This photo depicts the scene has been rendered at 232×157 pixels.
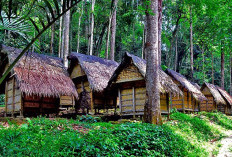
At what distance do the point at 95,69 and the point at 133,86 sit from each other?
4.03 meters

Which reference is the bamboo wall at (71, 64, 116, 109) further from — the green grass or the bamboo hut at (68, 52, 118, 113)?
the green grass

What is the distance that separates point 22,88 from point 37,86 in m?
0.93

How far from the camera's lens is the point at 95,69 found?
15.2 metres

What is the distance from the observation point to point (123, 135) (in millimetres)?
5371

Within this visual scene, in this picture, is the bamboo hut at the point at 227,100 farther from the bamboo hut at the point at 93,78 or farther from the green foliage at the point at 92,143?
the green foliage at the point at 92,143

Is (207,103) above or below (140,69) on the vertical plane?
below

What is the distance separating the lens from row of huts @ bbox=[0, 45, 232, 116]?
39.0 feet

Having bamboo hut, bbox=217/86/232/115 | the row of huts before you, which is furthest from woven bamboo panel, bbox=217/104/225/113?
the row of huts

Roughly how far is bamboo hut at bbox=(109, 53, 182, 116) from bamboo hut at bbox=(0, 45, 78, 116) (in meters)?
3.38

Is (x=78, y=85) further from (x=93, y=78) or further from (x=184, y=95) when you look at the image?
(x=184, y=95)

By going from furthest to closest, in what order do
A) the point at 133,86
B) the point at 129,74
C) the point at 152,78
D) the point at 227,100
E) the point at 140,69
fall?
the point at 227,100, the point at 133,86, the point at 129,74, the point at 140,69, the point at 152,78

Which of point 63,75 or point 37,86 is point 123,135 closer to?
point 37,86

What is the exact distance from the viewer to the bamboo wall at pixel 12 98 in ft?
41.7

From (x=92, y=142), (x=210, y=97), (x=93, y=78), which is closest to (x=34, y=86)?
(x=93, y=78)
